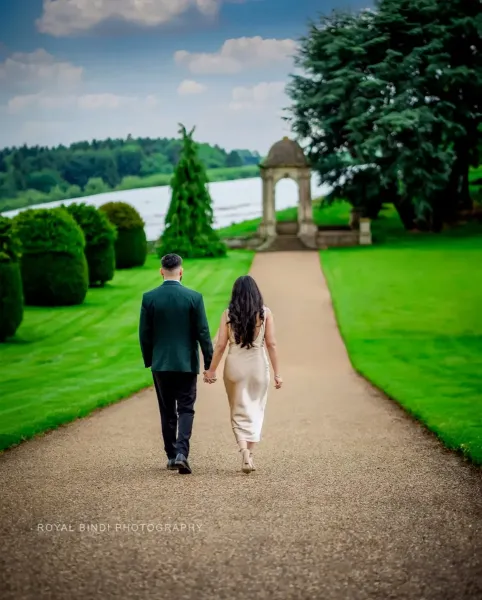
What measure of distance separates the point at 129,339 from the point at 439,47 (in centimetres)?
2401

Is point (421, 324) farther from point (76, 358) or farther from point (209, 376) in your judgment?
point (209, 376)

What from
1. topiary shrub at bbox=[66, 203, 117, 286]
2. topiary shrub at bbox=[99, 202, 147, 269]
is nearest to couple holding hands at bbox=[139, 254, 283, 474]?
topiary shrub at bbox=[66, 203, 117, 286]

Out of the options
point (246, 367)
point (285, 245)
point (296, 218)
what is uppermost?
point (246, 367)

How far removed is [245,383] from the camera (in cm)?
754

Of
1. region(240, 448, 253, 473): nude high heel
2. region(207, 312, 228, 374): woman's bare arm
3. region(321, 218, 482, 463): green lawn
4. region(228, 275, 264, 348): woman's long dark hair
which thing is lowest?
region(321, 218, 482, 463): green lawn

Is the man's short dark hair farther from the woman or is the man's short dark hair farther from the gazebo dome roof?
the gazebo dome roof

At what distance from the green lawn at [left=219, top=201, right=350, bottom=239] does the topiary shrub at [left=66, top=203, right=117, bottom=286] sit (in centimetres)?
1576

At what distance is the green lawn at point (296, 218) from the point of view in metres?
43.1

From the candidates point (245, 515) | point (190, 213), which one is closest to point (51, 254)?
point (190, 213)

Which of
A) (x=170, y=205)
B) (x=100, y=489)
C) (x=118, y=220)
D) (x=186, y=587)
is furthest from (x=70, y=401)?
(x=170, y=205)

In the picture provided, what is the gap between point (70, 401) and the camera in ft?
38.2

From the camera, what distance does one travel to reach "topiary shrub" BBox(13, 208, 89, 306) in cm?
2219

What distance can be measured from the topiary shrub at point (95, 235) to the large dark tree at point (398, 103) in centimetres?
1414

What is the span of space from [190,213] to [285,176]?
4.63m
